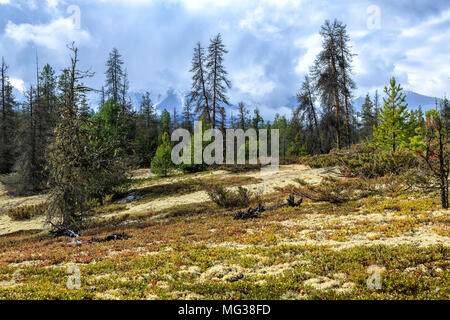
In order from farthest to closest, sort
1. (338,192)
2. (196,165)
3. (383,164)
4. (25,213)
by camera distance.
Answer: (196,165) → (25,213) → (383,164) → (338,192)

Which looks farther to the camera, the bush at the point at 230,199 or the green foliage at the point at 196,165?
the green foliage at the point at 196,165

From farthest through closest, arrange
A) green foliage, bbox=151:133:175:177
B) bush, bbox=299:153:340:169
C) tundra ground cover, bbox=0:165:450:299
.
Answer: green foliage, bbox=151:133:175:177, bush, bbox=299:153:340:169, tundra ground cover, bbox=0:165:450:299

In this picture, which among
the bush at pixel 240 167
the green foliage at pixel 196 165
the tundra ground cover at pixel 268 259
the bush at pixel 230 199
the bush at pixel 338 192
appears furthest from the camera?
the green foliage at pixel 196 165

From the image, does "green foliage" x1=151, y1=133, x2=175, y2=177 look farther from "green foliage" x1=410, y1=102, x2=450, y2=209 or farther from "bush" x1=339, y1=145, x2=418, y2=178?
"green foliage" x1=410, y1=102, x2=450, y2=209

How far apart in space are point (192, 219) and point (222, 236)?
4.28 m

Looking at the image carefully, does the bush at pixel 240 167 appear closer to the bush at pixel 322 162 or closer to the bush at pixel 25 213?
the bush at pixel 322 162

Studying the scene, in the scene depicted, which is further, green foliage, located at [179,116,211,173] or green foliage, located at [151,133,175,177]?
green foliage, located at [151,133,175,177]

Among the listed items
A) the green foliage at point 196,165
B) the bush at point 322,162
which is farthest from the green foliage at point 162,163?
the bush at point 322,162

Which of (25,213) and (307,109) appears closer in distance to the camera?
(25,213)

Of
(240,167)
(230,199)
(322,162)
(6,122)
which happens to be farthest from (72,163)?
(6,122)

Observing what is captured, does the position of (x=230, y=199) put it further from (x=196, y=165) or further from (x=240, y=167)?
(x=196, y=165)

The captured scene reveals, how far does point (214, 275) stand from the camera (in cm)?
573

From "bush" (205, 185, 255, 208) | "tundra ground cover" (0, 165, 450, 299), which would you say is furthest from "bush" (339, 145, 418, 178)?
"bush" (205, 185, 255, 208)

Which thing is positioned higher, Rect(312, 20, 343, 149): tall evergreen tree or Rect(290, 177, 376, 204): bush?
Rect(312, 20, 343, 149): tall evergreen tree
